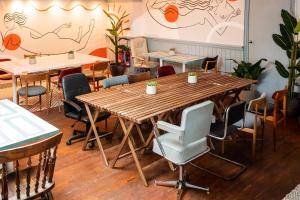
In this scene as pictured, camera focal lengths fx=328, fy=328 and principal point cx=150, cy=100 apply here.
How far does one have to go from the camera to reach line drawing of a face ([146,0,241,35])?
6340 mm

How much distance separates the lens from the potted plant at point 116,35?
26.5 ft

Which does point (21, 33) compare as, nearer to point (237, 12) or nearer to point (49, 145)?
point (237, 12)

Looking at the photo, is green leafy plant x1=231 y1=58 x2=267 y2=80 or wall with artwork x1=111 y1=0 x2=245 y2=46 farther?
wall with artwork x1=111 y1=0 x2=245 y2=46

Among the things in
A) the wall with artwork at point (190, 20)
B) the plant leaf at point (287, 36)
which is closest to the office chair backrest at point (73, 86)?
the plant leaf at point (287, 36)

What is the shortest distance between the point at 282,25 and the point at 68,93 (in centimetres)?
342

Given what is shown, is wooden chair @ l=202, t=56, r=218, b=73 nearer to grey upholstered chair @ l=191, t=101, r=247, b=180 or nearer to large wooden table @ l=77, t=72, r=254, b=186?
large wooden table @ l=77, t=72, r=254, b=186

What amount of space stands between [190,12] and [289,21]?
2.46 meters

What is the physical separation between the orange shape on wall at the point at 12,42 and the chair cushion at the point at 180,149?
224 inches

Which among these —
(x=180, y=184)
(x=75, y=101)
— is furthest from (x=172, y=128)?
(x=75, y=101)

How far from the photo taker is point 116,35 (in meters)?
8.02

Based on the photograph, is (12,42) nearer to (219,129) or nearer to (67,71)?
(67,71)

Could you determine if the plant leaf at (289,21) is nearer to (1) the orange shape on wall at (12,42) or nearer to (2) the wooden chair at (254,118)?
(2) the wooden chair at (254,118)

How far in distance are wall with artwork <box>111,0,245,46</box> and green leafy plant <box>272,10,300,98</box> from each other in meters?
1.04

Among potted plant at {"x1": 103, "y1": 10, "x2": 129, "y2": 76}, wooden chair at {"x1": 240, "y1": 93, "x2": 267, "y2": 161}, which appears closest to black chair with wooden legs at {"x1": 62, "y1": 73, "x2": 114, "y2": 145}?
wooden chair at {"x1": 240, "y1": 93, "x2": 267, "y2": 161}
